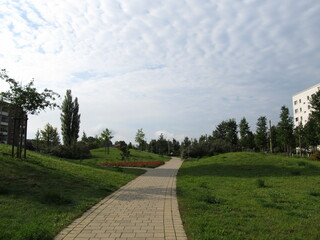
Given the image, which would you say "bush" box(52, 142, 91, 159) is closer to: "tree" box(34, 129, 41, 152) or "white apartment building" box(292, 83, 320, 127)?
"tree" box(34, 129, 41, 152)

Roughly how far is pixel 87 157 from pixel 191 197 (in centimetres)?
3107

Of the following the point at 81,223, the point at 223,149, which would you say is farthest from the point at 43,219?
the point at 223,149

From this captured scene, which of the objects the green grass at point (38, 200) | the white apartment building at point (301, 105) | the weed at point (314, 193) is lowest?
the weed at point (314, 193)

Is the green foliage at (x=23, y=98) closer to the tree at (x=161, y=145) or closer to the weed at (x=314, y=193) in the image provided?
the weed at (x=314, y=193)

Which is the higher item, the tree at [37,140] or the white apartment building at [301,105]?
the white apartment building at [301,105]

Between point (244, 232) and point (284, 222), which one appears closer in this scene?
point (244, 232)

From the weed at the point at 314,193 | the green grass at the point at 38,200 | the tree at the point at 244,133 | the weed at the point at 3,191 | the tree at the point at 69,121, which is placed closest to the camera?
the green grass at the point at 38,200

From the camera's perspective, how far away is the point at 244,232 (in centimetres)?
514

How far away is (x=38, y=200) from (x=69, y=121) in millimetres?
38107

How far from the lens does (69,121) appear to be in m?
44.0

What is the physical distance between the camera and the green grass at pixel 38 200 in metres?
5.12

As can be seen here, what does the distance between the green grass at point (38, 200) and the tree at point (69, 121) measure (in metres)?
32.0

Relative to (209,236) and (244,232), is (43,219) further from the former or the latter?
(244,232)

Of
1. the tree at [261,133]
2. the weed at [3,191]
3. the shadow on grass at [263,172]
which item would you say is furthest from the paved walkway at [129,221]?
the tree at [261,133]
